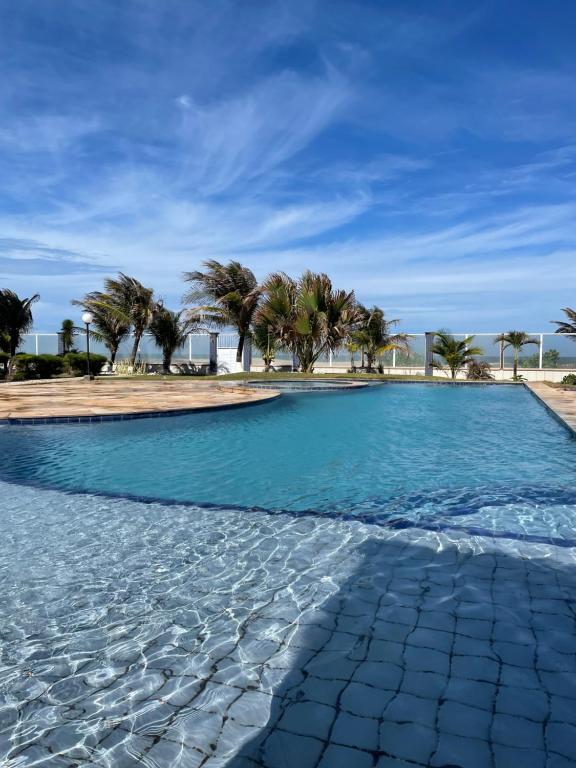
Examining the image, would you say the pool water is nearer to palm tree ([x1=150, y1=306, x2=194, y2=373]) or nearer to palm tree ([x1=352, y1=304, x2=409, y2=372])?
palm tree ([x1=352, y1=304, x2=409, y2=372])

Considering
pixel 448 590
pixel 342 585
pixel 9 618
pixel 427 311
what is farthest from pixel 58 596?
pixel 427 311

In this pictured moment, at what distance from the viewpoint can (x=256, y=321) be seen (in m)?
21.6

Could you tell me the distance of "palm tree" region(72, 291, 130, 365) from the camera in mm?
22562

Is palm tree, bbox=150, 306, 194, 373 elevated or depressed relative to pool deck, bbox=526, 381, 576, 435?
elevated

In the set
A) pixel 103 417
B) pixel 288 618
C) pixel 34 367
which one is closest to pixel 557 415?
pixel 103 417

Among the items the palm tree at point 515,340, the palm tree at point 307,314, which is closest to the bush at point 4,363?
the palm tree at point 307,314

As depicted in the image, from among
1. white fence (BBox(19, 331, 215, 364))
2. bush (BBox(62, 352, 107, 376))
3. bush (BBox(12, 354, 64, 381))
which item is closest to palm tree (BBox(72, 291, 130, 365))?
white fence (BBox(19, 331, 215, 364))

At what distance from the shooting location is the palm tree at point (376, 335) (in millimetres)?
21562

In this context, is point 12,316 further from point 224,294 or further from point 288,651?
point 288,651

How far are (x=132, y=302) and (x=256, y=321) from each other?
19.2ft

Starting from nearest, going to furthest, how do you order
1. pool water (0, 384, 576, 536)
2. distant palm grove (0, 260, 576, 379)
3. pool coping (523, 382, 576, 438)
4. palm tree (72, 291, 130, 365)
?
pool water (0, 384, 576, 536), pool coping (523, 382, 576, 438), distant palm grove (0, 260, 576, 379), palm tree (72, 291, 130, 365)

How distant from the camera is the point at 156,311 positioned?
72.9 ft

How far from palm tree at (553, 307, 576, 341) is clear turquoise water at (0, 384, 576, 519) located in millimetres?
10428

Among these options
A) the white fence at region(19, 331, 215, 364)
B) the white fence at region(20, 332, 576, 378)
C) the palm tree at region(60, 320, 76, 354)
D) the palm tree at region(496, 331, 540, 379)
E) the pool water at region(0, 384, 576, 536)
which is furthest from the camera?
the palm tree at region(60, 320, 76, 354)
